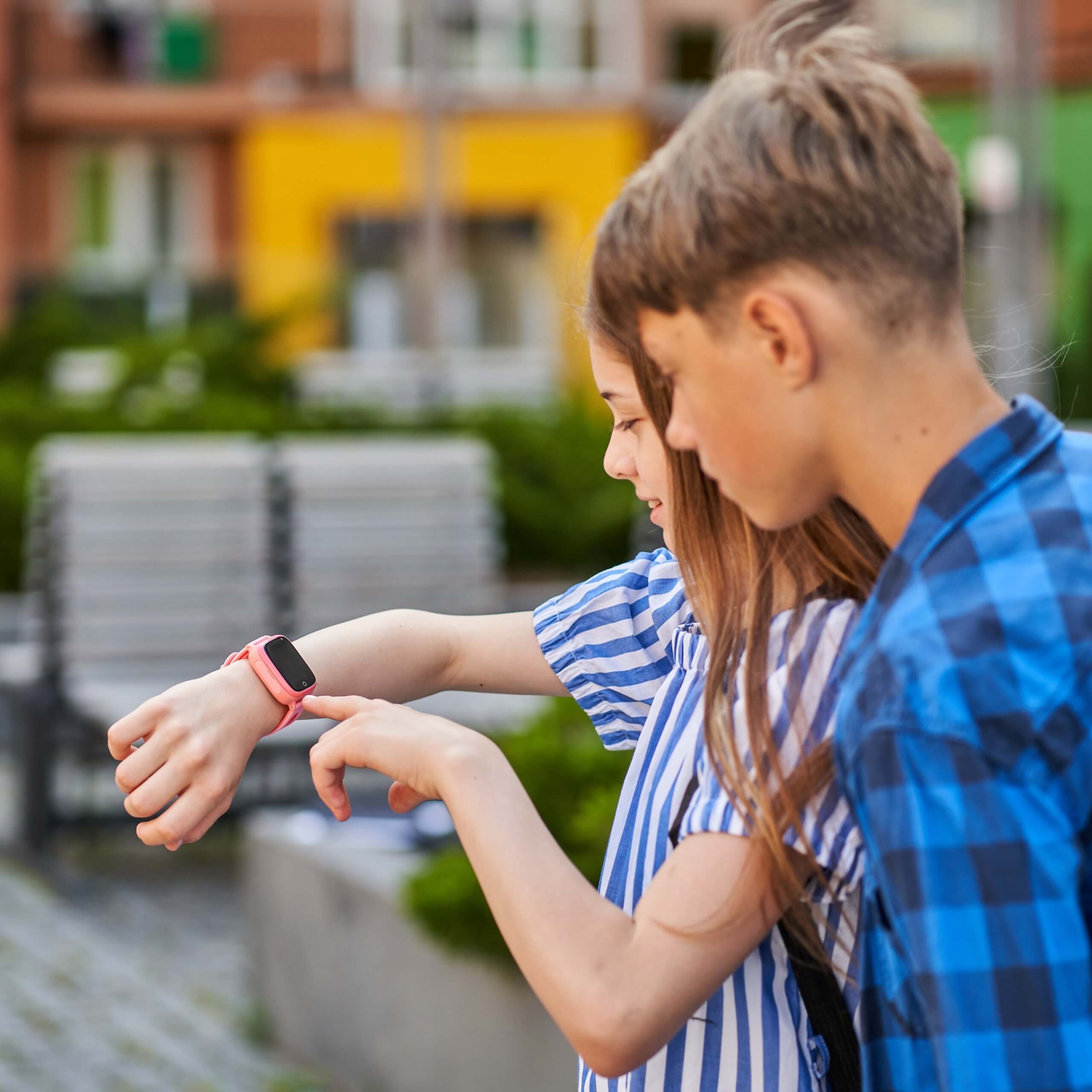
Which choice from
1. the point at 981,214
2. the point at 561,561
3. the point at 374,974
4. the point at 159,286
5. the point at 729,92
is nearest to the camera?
the point at 729,92

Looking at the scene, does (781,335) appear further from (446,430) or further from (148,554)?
(446,430)

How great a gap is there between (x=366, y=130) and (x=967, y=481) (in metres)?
23.1

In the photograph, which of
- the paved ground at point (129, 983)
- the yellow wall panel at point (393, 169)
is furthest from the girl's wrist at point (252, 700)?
the yellow wall panel at point (393, 169)

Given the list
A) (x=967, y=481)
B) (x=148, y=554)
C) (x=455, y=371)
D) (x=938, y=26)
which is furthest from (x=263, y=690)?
(x=938, y=26)

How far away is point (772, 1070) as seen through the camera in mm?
1277

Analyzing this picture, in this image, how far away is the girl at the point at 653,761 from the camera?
113 centimetres

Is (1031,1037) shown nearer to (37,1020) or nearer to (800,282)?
(800,282)

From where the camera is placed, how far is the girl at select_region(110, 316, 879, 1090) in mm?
1127

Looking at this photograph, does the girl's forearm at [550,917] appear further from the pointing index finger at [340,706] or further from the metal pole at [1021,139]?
the metal pole at [1021,139]

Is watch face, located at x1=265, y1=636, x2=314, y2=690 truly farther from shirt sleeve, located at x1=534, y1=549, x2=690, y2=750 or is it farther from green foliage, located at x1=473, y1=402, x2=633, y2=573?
green foliage, located at x1=473, y1=402, x2=633, y2=573

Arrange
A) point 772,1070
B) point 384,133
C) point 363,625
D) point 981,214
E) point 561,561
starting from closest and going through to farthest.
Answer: point 772,1070 → point 363,625 → point 561,561 → point 981,214 → point 384,133

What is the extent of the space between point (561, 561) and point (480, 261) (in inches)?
670

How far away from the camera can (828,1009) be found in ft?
4.18

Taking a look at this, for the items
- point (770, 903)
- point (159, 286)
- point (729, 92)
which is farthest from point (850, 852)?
point (159, 286)
